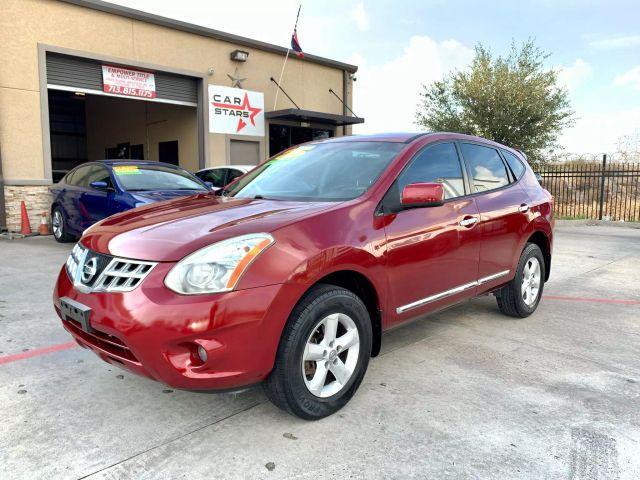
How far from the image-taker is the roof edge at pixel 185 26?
12039 mm

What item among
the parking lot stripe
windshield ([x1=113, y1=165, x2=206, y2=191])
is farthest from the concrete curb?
the parking lot stripe

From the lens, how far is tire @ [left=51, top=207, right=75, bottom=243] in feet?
30.3

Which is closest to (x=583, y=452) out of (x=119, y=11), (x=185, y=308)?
(x=185, y=308)

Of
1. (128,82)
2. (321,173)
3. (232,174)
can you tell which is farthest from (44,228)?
(321,173)

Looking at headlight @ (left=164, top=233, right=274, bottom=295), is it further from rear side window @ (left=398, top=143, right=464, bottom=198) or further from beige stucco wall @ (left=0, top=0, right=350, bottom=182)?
beige stucco wall @ (left=0, top=0, right=350, bottom=182)

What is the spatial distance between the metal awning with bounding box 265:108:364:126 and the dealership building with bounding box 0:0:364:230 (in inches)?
1.6

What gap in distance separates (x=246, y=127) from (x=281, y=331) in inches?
544

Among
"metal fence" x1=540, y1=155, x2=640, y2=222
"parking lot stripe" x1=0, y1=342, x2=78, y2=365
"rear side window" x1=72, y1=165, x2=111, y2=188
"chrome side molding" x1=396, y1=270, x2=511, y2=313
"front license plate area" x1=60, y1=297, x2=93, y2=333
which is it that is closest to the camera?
"front license plate area" x1=60, y1=297, x2=93, y2=333

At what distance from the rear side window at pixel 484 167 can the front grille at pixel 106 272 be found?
273 cm

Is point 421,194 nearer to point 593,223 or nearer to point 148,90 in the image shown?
point 148,90

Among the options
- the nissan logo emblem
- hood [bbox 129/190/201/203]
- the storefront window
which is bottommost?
the nissan logo emblem

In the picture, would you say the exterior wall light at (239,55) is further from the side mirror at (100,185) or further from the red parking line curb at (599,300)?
the red parking line curb at (599,300)

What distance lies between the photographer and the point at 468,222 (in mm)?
3824

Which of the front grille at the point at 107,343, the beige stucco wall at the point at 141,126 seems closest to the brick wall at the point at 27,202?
the beige stucco wall at the point at 141,126
